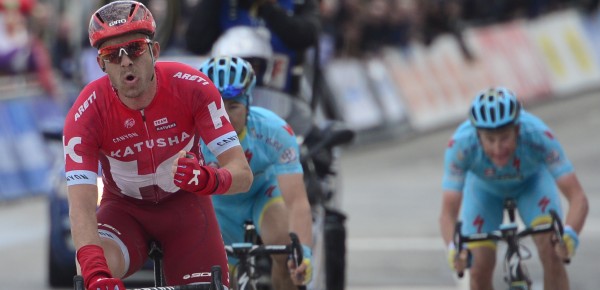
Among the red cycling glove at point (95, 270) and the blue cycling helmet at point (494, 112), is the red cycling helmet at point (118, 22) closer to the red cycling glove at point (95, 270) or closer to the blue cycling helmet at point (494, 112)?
the red cycling glove at point (95, 270)

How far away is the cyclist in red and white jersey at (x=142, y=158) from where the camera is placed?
7.10 m

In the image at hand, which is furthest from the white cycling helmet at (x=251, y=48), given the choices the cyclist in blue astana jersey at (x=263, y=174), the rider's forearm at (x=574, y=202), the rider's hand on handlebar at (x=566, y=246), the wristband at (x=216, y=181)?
the wristband at (x=216, y=181)

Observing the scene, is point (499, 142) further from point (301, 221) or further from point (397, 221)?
point (397, 221)

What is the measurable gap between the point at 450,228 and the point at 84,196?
3.22 m

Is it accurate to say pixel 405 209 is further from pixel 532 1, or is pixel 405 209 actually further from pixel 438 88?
pixel 532 1

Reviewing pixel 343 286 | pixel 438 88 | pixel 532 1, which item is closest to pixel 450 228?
pixel 343 286

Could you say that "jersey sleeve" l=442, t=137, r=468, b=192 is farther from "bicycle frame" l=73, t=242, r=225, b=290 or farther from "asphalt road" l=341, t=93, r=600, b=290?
"asphalt road" l=341, t=93, r=600, b=290

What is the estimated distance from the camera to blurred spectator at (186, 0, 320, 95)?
1145cm

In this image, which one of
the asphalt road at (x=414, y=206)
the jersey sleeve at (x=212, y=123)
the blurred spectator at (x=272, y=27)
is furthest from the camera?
the asphalt road at (x=414, y=206)

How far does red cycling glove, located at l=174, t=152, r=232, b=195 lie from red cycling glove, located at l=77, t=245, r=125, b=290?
0.47m

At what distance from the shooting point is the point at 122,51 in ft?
23.2

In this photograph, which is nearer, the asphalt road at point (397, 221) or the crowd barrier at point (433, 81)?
the asphalt road at point (397, 221)

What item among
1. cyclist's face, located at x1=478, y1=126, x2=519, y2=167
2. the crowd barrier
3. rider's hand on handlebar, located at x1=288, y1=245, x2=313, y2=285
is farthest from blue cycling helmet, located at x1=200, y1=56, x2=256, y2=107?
the crowd barrier

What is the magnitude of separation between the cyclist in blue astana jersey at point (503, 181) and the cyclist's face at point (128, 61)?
2.77 metres
